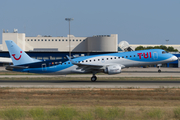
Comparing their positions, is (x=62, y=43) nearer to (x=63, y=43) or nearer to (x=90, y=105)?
(x=63, y=43)

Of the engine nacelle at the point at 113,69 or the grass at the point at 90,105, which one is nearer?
the grass at the point at 90,105

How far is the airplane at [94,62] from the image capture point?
42.0 metres

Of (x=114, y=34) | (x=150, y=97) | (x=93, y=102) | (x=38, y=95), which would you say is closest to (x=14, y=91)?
(x=38, y=95)

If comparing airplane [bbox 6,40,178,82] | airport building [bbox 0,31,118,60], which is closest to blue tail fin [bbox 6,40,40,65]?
airplane [bbox 6,40,178,82]

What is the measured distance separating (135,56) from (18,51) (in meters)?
18.8

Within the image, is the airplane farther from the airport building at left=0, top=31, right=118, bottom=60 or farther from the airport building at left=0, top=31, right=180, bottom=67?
the airport building at left=0, top=31, right=118, bottom=60

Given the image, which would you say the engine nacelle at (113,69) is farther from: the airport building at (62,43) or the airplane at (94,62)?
the airport building at (62,43)

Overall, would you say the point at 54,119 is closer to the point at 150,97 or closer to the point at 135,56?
the point at 150,97

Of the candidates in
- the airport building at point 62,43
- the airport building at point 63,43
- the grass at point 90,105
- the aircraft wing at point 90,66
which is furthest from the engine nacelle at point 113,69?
the airport building at point 62,43

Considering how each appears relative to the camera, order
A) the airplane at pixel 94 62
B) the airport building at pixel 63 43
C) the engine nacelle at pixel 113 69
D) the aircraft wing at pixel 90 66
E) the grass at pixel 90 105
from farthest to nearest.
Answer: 1. the airport building at pixel 63 43
2. the airplane at pixel 94 62
3. the aircraft wing at pixel 90 66
4. the engine nacelle at pixel 113 69
5. the grass at pixel 90 105

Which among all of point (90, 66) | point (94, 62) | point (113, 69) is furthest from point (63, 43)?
point (113, 69)

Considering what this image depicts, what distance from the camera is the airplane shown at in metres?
42.0

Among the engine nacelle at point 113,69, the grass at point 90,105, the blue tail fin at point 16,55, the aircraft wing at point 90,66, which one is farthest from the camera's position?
the blue tail fin at point 16,55

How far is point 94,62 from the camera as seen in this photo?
42.9 metres
